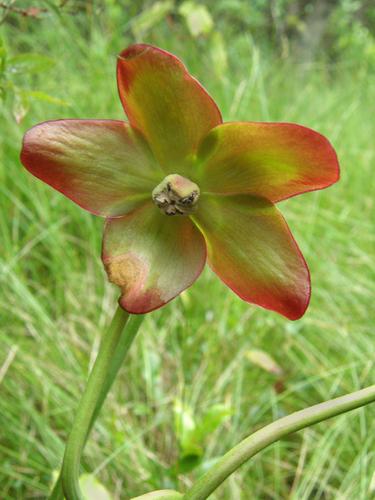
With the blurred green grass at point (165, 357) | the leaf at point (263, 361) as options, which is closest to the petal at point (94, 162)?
the blurred green grass at point (165, 357)

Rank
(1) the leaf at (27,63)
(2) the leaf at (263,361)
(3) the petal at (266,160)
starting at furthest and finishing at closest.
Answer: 1. (2) the leaf at (263,361)
2. (1) the leaf at (27,63)
3. (3) the petal at (266,160)

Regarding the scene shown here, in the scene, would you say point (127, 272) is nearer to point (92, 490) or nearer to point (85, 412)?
point (85, 412)

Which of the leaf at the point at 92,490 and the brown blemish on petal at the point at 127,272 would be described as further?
the leaf at the point at 92,490

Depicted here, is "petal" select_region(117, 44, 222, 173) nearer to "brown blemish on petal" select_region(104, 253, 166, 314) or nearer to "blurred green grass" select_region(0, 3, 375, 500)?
"brown blemish on petal" select_region(104, 253, 166, 314)

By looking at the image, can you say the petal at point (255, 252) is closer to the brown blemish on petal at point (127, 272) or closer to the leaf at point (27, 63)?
the brown blemish on petal at point (127, 272)

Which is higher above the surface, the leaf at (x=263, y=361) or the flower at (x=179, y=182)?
the flower at (x=179, y=182)

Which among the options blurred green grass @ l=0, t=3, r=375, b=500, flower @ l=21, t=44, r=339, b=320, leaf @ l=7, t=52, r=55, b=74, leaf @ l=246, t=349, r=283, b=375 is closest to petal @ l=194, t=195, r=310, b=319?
flower @ l=21, t=44, r=339, b=320
